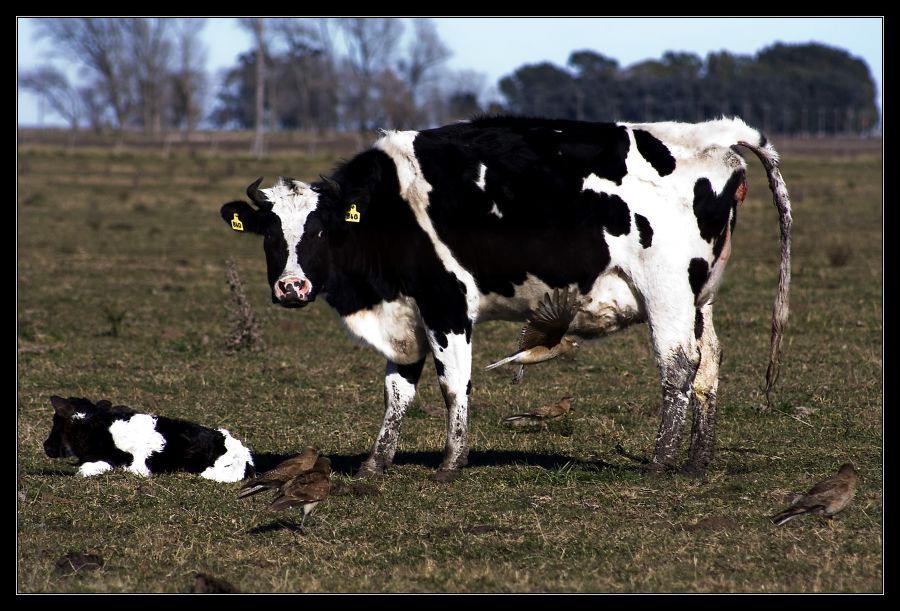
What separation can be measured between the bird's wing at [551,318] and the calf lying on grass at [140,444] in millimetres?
2052

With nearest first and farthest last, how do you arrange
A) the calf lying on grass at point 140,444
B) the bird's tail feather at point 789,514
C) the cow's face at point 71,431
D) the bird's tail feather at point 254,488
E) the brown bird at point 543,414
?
the bird's tail feather at point 789,514 → the bird's tail feather at point 254,488 → the calf lying on grass at point 140,444 → the cow's face at point 71,431 → the brown bird at point 543,414

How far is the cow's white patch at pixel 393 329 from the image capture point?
855cm

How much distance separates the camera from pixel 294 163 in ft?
158

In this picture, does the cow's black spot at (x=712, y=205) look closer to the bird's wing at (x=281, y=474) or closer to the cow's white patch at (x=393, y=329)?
the cow's white patch at (x=393, y=329)

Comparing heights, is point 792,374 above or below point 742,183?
below

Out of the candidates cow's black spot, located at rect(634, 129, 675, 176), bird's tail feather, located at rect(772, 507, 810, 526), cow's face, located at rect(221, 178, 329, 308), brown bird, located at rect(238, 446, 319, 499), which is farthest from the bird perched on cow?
cow's black spot, located at rect(634, 129, 675, 176)

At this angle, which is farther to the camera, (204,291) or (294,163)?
(294,163)

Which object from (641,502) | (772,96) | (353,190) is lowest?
(641,502)

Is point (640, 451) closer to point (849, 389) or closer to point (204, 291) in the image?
point (849, 389)

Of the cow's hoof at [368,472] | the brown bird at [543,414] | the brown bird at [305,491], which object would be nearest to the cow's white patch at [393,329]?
the cow's hoof at [368,472]

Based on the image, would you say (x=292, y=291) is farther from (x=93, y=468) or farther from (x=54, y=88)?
(x=54, y=88)

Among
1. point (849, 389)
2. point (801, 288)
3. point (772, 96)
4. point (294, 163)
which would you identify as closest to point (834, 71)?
point (772, 96)

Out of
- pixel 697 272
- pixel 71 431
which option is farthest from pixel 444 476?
pixel 71 431

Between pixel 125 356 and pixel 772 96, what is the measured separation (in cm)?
9295
